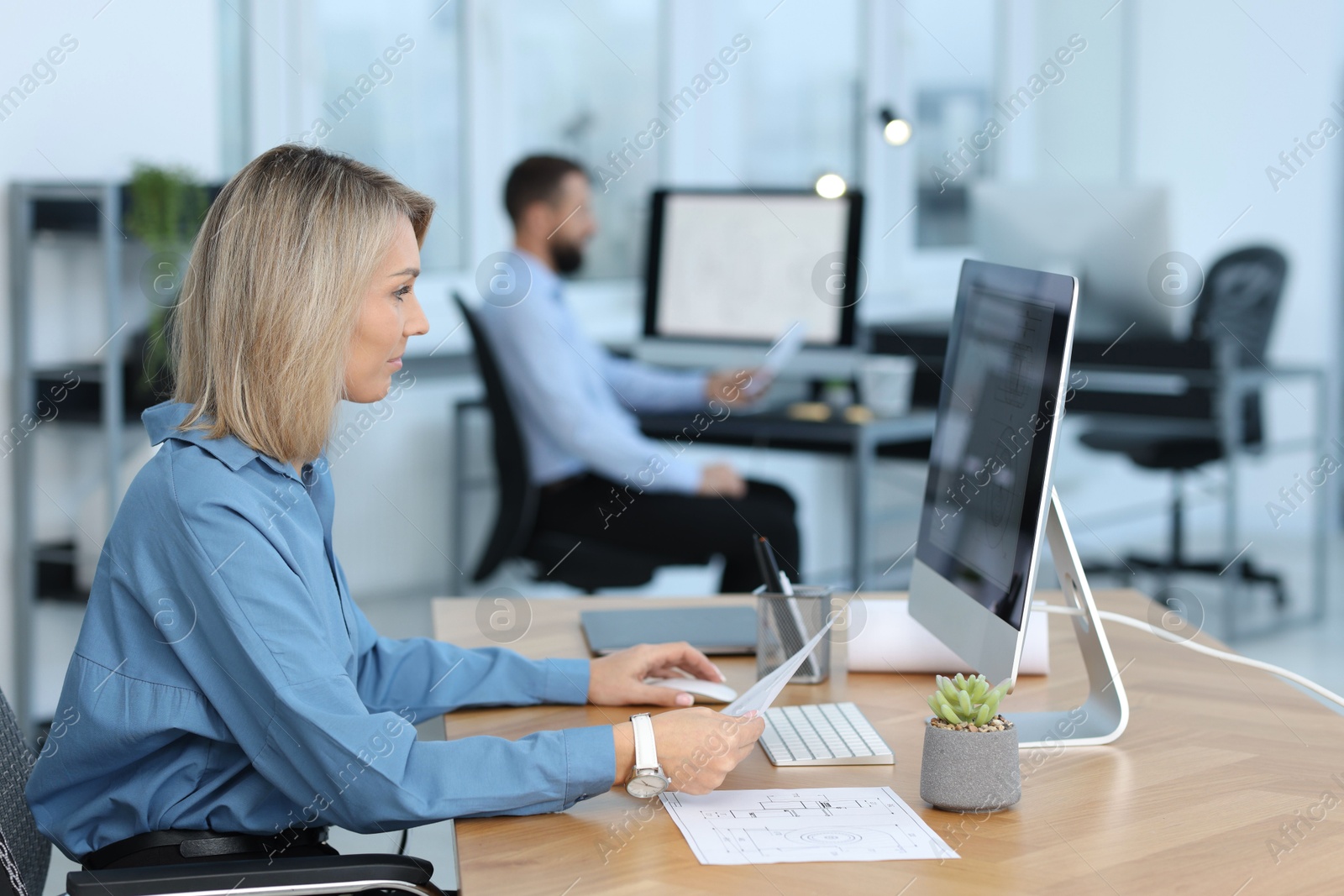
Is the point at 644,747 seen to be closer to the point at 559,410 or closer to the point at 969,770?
the point at 969,770

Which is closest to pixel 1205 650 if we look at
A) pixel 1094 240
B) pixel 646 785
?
pixel 646 785

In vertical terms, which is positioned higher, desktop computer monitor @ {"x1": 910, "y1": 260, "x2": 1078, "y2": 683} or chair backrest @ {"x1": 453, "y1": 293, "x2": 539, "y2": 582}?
desktop computer monitor @ {"x1": 910, "y1": 260, "x2": 1078, "y2": 683}

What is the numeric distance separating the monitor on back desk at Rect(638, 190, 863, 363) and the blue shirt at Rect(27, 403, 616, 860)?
8.52ft

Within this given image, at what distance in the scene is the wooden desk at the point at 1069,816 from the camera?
0.98 metres

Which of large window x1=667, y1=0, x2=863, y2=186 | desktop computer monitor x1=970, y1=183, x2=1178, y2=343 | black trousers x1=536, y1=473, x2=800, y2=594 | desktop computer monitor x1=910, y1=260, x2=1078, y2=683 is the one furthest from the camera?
large window x1=667, y1=0, x2=863, y2=186

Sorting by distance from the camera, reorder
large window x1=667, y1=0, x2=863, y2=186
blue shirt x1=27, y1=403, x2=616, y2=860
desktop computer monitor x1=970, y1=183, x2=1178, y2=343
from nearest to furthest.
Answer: blue shirt x1=27, y1=403, x2=616, y2=860 → desktop computer monitor x1=970, y1=183, x2=1178, y2=343 → large window x1=667, y1=0, x2=863, y2=186

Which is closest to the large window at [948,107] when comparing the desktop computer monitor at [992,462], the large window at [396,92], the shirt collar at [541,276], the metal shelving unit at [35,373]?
the large window at [396,92]

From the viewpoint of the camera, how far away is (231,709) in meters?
1.12

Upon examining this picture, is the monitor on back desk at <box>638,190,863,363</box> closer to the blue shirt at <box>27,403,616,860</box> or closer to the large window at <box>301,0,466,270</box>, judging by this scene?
the large window at <box>301,0,466,270</box>

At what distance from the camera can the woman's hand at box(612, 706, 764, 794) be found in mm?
1116

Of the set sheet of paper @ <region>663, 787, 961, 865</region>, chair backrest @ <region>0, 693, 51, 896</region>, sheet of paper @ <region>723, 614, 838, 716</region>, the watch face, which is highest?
sheet of paper @ <region>723, 614, 838, 716</region>

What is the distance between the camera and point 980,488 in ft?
4.39

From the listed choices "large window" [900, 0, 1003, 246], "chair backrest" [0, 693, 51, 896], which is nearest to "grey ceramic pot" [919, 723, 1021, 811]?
"chair backrest" [0, 693, 51, 896]

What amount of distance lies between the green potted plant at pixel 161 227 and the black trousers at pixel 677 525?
0.95 meters
